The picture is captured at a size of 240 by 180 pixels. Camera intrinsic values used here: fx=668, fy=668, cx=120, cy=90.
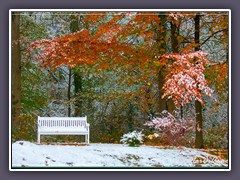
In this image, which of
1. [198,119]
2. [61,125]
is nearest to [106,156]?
[61,125]

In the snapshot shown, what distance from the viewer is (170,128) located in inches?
401

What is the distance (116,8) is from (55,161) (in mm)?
2426

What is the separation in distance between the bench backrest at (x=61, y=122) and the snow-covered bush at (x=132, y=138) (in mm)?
666

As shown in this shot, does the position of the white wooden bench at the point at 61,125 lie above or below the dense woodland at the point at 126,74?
below

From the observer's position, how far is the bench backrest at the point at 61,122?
9930 mm

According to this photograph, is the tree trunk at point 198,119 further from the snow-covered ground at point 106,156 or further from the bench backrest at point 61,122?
the bench backrest at point 61,122

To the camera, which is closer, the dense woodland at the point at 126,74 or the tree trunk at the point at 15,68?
the tree trunk at the point at 15,68

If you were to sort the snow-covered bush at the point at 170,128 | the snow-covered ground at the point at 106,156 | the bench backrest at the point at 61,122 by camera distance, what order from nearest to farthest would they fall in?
the snow-covered ground at the point at 106,156
the bench backrest at the point at 61,122
the snow-covered bush at the point at 170,128

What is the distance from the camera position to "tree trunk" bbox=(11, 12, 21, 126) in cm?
984

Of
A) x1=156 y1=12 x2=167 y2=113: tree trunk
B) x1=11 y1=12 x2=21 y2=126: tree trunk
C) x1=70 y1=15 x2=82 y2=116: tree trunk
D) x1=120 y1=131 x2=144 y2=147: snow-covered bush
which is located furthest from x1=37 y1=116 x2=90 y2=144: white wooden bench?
x1=156 y1=12 x2=167 y2=113: tree trunk

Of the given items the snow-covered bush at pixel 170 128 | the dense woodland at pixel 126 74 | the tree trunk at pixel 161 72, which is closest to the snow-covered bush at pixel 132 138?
the dense woodland at pixel 126 74

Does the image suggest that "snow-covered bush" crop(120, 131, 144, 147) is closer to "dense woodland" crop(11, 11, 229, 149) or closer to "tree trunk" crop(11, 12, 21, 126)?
"dense woodland" crop(11, 11, 229, 149)

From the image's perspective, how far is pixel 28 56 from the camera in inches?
395

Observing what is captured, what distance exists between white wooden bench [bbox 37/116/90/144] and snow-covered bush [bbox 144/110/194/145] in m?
0.98
